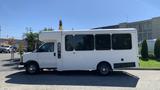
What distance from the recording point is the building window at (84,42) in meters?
18.3

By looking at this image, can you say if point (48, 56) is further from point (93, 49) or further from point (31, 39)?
point (31, 39)

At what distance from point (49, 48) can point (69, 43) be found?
129 centimetres

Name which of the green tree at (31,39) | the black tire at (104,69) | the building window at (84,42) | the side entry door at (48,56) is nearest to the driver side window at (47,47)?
the side entry door at (48,56)

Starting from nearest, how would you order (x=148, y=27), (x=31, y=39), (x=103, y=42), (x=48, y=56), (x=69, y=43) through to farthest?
(x=103, y=42)
(x=69, y=43)
(x=48, y=56)
(x=31, y=39)
(x=148, y=27)

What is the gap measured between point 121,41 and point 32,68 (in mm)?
5569

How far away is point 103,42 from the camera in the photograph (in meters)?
18.2

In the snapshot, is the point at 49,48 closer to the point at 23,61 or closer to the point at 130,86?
the point at 23,61

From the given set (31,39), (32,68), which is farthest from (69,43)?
(31,39)

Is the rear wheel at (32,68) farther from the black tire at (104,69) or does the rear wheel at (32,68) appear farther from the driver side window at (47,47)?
the black tire at (104,69)

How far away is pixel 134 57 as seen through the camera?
1817cm

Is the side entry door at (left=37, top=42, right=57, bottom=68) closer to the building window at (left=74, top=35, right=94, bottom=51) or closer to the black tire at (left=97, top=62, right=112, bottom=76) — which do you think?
the building window at (left=74, top=35, right=94, bottom=51)

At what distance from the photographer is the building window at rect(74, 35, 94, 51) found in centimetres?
1827

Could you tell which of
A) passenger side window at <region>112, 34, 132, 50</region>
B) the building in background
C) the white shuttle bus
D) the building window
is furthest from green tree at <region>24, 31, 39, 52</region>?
the building in background

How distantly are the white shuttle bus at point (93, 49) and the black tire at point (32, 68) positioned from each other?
82cm
